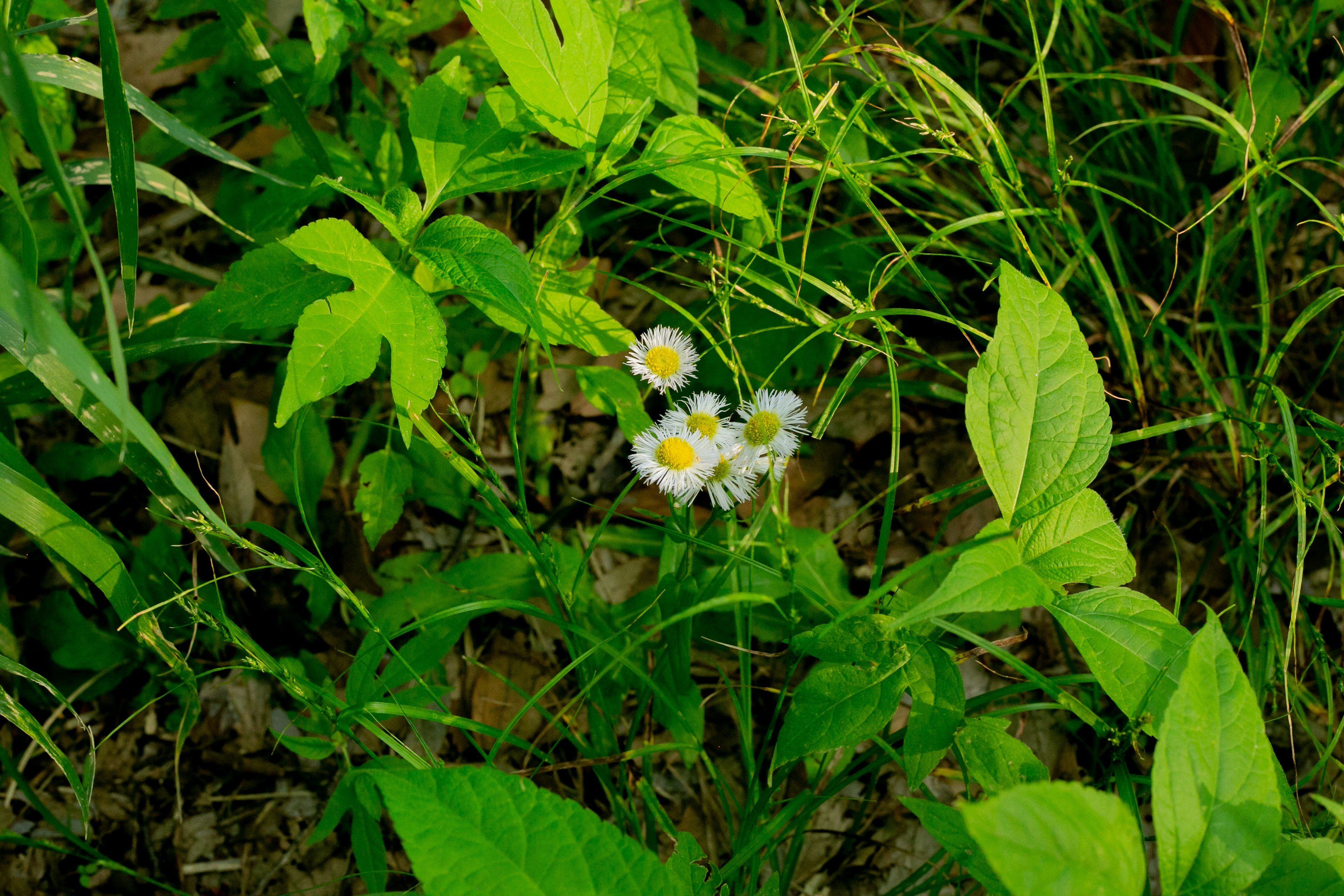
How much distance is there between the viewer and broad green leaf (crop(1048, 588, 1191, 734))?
3.15ft

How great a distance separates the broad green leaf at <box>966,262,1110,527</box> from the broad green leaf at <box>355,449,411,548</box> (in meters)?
0.94

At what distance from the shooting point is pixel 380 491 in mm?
1457

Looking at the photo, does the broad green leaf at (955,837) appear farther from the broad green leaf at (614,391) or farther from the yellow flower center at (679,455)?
the broad green leaf at (614,391)

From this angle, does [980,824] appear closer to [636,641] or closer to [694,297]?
[636,641]

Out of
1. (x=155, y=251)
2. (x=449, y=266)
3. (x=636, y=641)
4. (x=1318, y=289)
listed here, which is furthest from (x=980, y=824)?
(x=155, y=251)

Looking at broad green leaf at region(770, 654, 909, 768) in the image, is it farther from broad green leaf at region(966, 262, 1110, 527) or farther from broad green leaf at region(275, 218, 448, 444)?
broad green leaf at region(275, 218, 448, 444)

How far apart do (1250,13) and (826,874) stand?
6.50 feet

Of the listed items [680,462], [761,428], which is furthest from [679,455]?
[761,428]

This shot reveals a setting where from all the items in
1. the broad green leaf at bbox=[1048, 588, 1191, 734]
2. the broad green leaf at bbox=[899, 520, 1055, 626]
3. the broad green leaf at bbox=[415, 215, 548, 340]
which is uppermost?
the broad green leaf at bbox=[415, 215, 548, 340]

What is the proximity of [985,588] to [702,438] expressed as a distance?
0.45 m

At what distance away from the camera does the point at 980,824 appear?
664 mm

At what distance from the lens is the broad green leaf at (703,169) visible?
127cm

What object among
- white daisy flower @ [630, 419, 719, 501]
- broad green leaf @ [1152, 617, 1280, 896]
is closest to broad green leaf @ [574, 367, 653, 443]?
white daisy flower @ [630, 419, 719, 501]

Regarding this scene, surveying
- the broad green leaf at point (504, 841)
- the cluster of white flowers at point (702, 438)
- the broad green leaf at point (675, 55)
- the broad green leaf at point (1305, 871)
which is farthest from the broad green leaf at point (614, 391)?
the broad green leaf at point (1305, 871)
